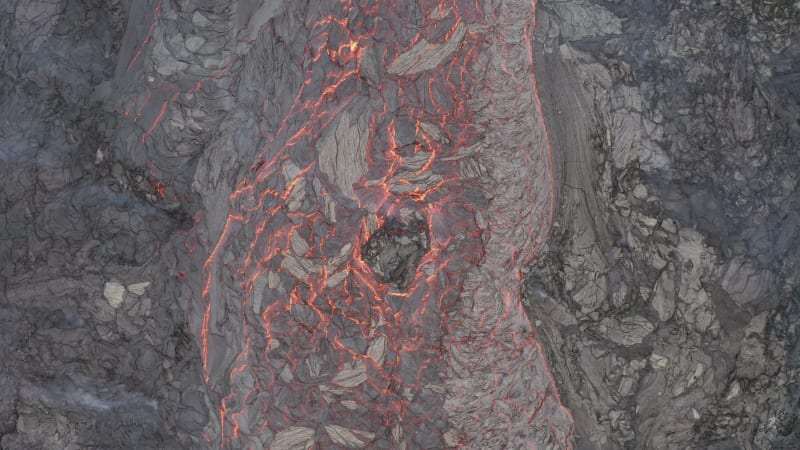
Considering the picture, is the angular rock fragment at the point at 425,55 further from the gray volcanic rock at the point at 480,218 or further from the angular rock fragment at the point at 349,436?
the angular rock fragment at the point at 349,436

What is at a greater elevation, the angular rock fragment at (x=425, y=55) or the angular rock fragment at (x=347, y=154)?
the angular rock fragment at (x=425, y=55)

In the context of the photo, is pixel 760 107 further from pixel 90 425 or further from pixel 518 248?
pixel 90 425

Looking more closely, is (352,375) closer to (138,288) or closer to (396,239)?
(396,239)

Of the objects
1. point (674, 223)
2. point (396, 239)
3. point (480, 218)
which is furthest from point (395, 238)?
point (674, 223)

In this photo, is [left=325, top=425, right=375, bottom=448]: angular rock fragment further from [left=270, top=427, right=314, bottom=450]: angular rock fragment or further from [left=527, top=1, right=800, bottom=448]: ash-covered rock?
[left=527, top=1, right=800, bottom=448]: ash-covered rock

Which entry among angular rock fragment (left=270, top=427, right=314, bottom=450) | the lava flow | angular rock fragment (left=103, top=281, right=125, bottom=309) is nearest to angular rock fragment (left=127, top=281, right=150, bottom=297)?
angular rock fragment (left=103, top=281, right=125, bottom=309)

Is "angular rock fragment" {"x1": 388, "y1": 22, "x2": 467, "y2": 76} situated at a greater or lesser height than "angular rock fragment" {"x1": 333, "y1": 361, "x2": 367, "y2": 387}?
greater

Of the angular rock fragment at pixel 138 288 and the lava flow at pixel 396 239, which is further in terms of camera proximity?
the angular rock fragment at pixel 138 288

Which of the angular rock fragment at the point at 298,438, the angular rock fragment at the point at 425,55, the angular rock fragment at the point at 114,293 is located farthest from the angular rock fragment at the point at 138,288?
the angular rock fragment at the point at 425,55
